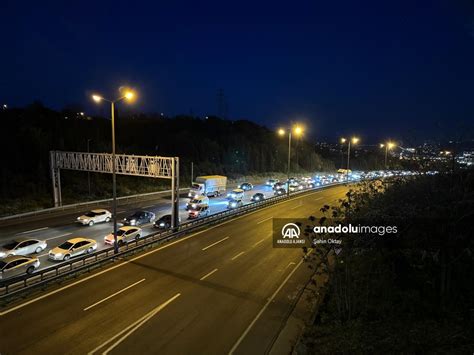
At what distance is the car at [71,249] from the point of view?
21.1m

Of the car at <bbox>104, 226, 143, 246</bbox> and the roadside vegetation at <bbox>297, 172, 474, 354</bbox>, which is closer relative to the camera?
the roadside vegetation at <bbox>297, 172, 474, 354</bbox>

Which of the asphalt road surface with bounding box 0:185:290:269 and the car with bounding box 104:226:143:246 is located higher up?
the car with bounding box 104:226:143:246

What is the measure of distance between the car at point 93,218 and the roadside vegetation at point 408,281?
24990mm

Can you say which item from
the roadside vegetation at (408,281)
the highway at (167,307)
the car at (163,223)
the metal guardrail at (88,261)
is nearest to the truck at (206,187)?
the metal guardrail at (88,261)

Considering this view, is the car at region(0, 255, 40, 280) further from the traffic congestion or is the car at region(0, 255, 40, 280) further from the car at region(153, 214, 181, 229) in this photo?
the car at region(153, 214, 181, 229)

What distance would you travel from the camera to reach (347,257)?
37.9ft

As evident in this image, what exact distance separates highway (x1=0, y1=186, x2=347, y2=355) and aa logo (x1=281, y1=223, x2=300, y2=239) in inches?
141

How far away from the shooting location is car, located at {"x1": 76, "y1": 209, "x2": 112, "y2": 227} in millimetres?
30766

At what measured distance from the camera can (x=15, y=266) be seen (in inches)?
725

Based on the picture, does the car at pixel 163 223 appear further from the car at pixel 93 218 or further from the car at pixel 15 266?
the car at pixel 15 266

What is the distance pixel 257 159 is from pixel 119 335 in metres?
85.5

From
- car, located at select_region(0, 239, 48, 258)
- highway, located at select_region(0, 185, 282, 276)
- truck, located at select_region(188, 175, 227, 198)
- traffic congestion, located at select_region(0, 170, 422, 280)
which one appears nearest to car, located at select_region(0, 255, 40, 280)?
traffic congestion, located at select_region(0, 170, 422, 280)

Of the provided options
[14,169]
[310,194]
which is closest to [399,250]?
[310,194]

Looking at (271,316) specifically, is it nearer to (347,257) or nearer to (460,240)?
(347,257)
